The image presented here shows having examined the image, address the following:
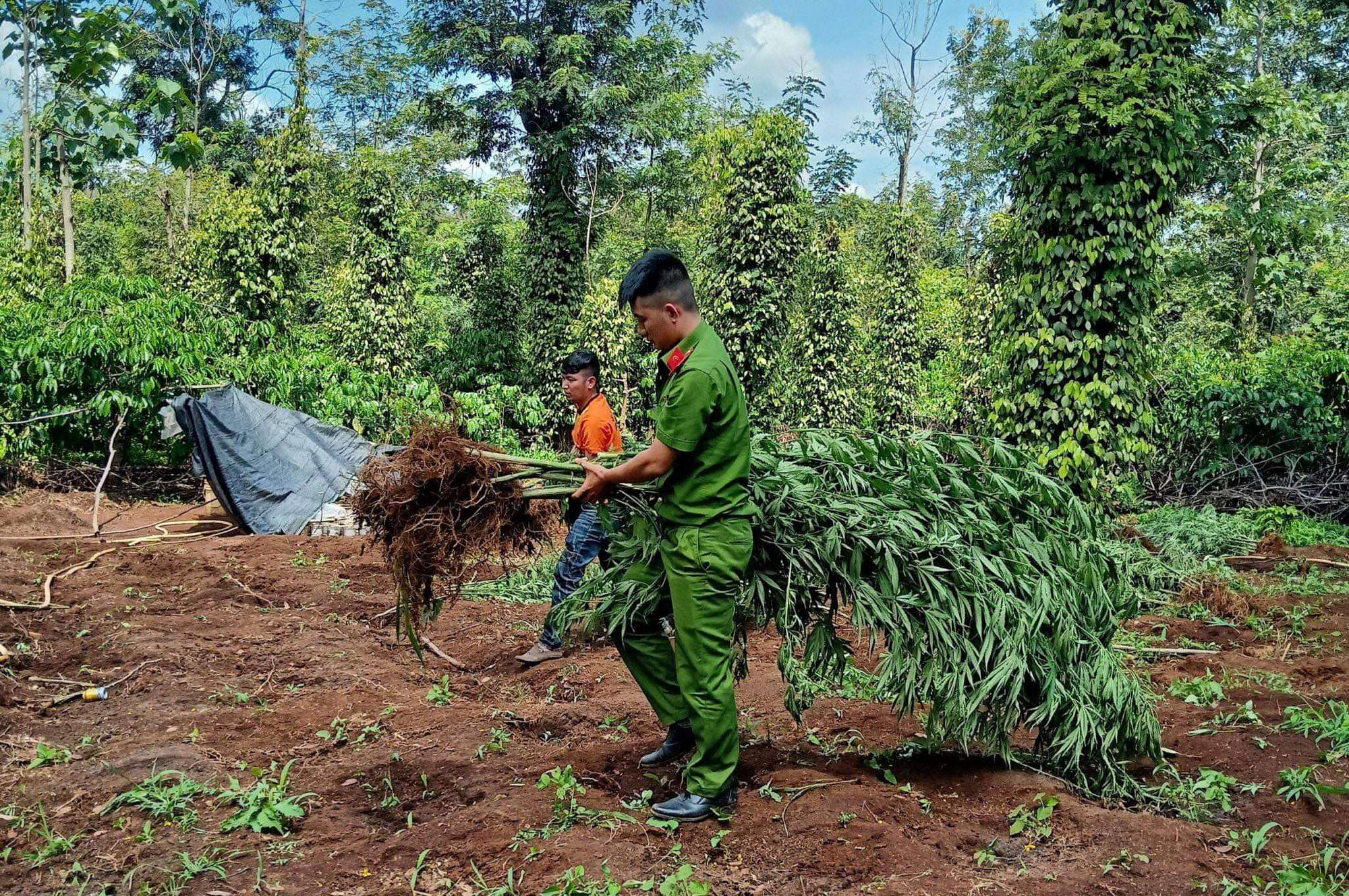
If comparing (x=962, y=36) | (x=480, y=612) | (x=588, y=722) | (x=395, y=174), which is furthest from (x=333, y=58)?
(x=588, y=722)

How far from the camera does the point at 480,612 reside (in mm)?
7363

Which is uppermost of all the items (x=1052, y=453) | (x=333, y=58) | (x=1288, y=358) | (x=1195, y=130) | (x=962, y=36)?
(x=962, y=36)

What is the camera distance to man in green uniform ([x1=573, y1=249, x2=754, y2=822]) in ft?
11.5

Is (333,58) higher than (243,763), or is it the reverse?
(333,58)

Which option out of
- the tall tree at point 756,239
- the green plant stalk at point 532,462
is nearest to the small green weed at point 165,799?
the green plant stalk at point 532,462

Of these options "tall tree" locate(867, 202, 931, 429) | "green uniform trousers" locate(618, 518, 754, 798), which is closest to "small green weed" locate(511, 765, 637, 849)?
"green uniform trousers" locate(618, 518, 754, 798)

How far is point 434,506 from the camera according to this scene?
3807mm

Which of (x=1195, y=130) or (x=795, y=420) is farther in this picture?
(x=795, y=420)

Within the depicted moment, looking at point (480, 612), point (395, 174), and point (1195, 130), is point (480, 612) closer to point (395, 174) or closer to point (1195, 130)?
point (1195, 130)

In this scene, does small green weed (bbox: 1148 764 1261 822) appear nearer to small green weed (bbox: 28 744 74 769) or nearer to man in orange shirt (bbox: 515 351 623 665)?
man in orange shirt (bbox: 515 351 623 665)

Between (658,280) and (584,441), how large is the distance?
2.18 meters

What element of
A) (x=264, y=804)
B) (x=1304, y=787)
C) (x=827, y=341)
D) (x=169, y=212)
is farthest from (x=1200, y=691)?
(x=169, y=212)

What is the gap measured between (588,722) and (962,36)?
106 ft

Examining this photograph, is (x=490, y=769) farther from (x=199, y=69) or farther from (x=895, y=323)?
(x=199, y=69)
